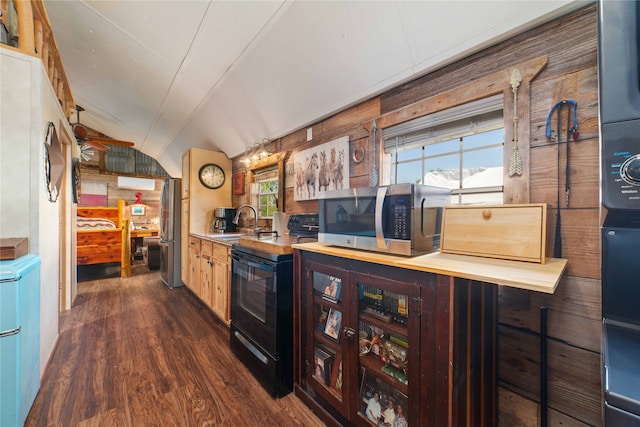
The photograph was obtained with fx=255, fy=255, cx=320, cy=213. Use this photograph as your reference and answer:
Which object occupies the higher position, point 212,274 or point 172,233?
point 172,233

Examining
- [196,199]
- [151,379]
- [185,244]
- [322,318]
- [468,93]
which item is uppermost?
[468,93]

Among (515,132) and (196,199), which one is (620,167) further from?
(196,199)

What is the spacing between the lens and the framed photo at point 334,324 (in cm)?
143

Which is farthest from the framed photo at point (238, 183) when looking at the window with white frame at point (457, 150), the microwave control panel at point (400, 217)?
the microwave control panel at point (400, 217)

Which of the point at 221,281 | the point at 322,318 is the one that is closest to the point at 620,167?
the point at 322,318

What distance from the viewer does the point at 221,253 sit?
263 centimetres

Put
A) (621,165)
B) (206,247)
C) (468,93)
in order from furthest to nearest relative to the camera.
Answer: (206,247)
(468,93)
(621,165)

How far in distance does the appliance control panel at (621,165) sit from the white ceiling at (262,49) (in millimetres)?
847

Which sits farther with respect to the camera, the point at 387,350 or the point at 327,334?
the point at 327,334

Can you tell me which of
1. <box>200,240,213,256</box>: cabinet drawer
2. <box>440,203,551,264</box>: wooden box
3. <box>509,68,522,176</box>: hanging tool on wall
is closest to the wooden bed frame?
<box>200,240,213,256</box>: cabinet drawer

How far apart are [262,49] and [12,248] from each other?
2.04 meters

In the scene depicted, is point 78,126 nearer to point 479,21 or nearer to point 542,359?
point 479,21

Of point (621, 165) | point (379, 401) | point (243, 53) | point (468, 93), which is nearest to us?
point (621, 165)

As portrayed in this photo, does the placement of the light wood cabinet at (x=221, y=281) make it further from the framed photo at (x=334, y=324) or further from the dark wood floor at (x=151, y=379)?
the framed photo at (x=334, y=324)
